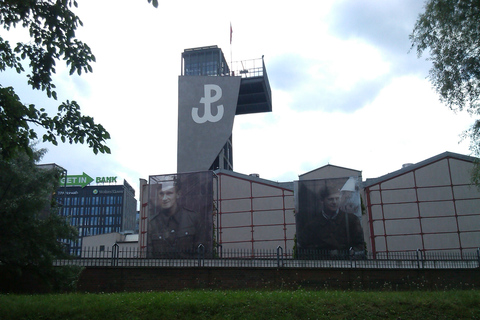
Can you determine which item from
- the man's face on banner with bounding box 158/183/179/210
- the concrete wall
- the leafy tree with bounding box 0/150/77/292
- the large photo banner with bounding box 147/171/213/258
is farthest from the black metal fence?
the concrete wall

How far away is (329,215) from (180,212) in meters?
9.87

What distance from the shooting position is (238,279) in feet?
58.9

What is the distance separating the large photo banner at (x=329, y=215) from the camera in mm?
29156

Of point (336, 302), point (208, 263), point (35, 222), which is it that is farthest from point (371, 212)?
point (35, 222)

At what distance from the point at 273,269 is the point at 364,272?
3602 mm

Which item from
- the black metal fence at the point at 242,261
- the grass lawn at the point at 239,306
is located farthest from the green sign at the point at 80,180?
the grass lawn at the point at 239,306

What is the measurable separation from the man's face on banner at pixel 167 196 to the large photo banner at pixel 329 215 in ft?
27.2

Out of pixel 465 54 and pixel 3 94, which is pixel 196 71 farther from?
A: pixel 3 94

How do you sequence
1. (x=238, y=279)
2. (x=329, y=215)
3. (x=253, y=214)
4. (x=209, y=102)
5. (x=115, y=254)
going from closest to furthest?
(x=238, y=279) → (x=115, y=254) → (x=329, y=215) → (x=253, y=214) → (x=209, y=102)

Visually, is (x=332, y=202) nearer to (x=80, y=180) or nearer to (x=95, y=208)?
(x=95, y=208)

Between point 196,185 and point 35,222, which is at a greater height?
point 196,185

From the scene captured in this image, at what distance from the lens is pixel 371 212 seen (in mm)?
33406

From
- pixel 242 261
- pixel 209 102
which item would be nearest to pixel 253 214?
pixel 209 102

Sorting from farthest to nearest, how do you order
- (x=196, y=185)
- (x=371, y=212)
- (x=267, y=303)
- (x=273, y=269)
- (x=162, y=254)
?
(x=371, y=212)
(x=196, y=185)
(x=162, y=254)
(x=273, y=269)
(x=267, y=303)
